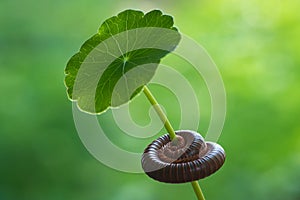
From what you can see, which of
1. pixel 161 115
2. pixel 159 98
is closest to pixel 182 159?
pixel 161 115

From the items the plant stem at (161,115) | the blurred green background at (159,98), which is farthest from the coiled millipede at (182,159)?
the blurred green background at (159,98)

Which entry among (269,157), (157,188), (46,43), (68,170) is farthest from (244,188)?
(46,43)

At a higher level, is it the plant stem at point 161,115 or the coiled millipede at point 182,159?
the plant stem at point 161,115

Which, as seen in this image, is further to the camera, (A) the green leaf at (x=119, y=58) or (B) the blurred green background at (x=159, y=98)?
(B) the blurred green background at (x=159, y=98)

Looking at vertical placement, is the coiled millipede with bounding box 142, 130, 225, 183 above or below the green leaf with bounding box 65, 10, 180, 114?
below

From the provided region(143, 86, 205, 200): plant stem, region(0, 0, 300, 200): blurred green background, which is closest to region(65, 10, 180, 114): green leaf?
region(143, 86, 205, 200): plant stem

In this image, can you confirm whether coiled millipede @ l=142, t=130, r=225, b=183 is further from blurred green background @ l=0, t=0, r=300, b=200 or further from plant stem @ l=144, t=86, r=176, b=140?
blurred green background @ l=0, t=0, r=300, b=200

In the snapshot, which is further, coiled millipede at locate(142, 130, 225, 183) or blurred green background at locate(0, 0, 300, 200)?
blurred green background at locate(0, 0, 300, 200)

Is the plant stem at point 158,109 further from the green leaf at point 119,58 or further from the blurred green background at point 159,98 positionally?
the blurred green background at point 159,98
